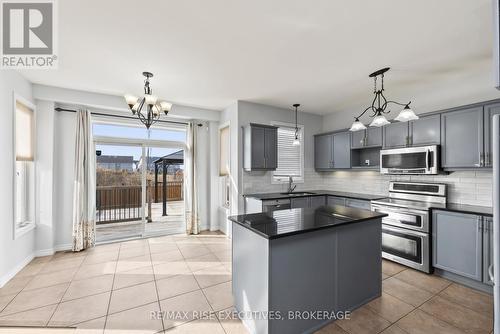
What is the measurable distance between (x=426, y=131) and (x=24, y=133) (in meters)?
6.24

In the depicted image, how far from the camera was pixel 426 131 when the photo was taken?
3494mm

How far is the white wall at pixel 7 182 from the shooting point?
284cm

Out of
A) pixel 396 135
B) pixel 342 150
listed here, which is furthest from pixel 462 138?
pixel 342 150

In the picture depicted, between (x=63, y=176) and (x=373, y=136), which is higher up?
(x=373, y=136)

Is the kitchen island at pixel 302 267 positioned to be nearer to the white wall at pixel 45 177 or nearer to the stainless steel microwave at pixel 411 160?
the stainless steel microwave at pixel 411 160

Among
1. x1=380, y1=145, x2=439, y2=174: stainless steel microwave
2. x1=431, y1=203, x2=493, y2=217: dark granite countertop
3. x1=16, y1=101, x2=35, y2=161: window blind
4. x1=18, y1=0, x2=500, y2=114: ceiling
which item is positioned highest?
x1=18, y1=0, x2=500, y2=114: ceiling

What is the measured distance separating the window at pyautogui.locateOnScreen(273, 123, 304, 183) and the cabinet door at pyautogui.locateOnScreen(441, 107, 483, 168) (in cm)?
268

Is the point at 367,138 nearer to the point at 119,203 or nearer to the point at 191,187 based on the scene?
the point at 191,187

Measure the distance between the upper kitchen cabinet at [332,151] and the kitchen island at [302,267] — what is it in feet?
8.25

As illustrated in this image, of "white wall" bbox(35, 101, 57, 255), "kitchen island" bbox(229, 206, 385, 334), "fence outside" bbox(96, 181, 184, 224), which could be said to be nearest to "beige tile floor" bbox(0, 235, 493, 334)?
"kitchen island" bbox(229, 206, 385, 334)

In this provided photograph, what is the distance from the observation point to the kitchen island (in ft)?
6.06

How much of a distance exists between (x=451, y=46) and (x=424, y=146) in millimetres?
1443

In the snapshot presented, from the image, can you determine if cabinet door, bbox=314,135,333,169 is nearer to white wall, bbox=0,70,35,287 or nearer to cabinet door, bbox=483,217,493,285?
cabinet door, bbox=483,217,493,285

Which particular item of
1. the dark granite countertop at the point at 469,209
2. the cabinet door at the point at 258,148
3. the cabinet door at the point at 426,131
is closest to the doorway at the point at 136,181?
the cabinet door at the point at 258,148
